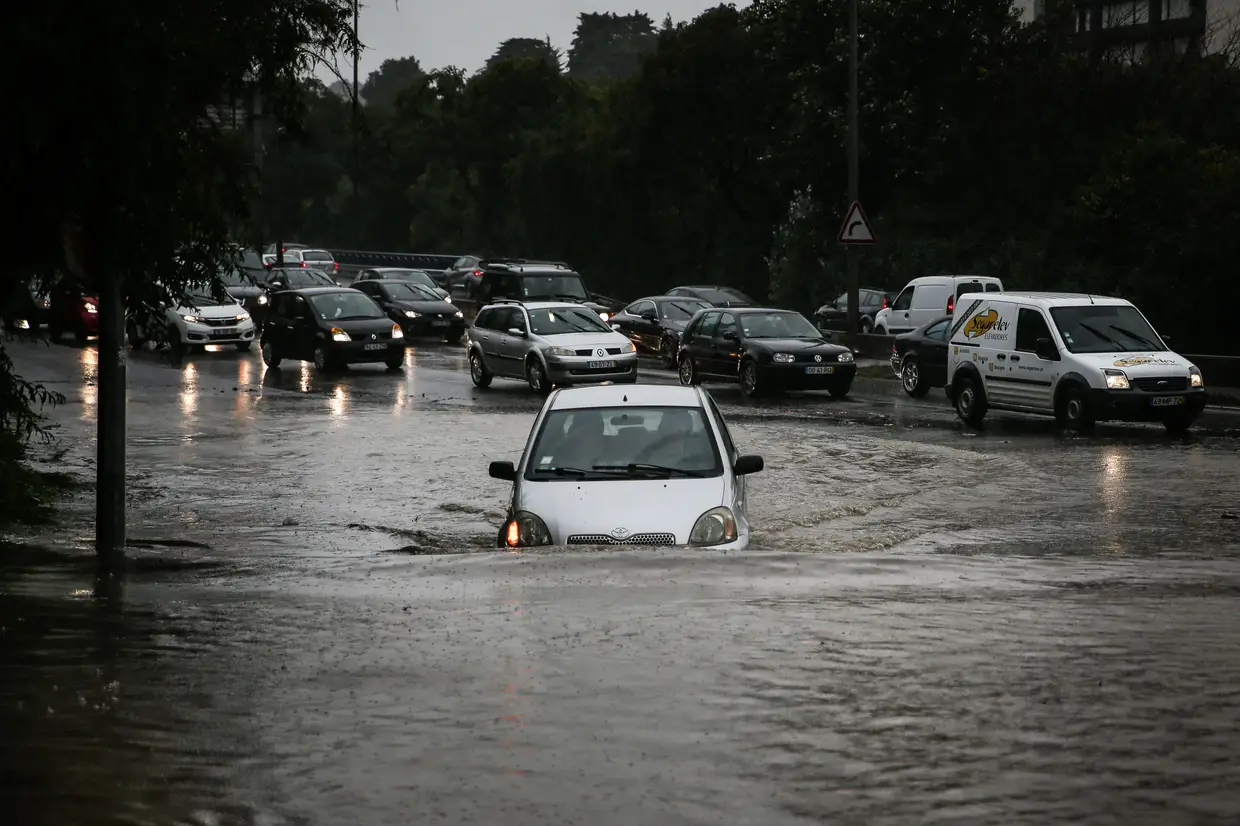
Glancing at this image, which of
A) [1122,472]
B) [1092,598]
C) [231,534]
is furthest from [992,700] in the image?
[1122,472]

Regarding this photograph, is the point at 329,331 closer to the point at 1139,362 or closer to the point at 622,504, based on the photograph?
the point at 1139,362

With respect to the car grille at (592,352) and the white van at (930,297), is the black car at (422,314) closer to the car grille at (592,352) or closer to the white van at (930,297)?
the white van at (930,297)

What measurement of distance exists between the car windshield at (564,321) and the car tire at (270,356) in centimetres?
782

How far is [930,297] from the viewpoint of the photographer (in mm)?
39875

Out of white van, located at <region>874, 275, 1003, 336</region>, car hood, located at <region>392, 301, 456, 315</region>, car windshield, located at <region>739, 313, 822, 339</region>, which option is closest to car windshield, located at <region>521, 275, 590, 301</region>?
car hood, located at <region>392, 301, 456, 315</region>

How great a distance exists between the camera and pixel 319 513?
1645cm

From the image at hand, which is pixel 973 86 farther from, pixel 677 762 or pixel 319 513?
pixel 677 762

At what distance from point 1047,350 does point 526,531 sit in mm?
13103

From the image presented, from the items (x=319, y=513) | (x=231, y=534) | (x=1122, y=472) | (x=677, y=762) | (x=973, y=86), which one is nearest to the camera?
(x=677, y=762)

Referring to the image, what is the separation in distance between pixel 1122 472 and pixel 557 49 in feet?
320

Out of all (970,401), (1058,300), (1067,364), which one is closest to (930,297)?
(970,401)

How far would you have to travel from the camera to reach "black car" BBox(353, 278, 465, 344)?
45875 millimetres

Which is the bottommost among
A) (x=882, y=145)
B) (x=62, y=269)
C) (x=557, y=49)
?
(x=62, y=269)

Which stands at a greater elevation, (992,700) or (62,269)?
(62,269)
